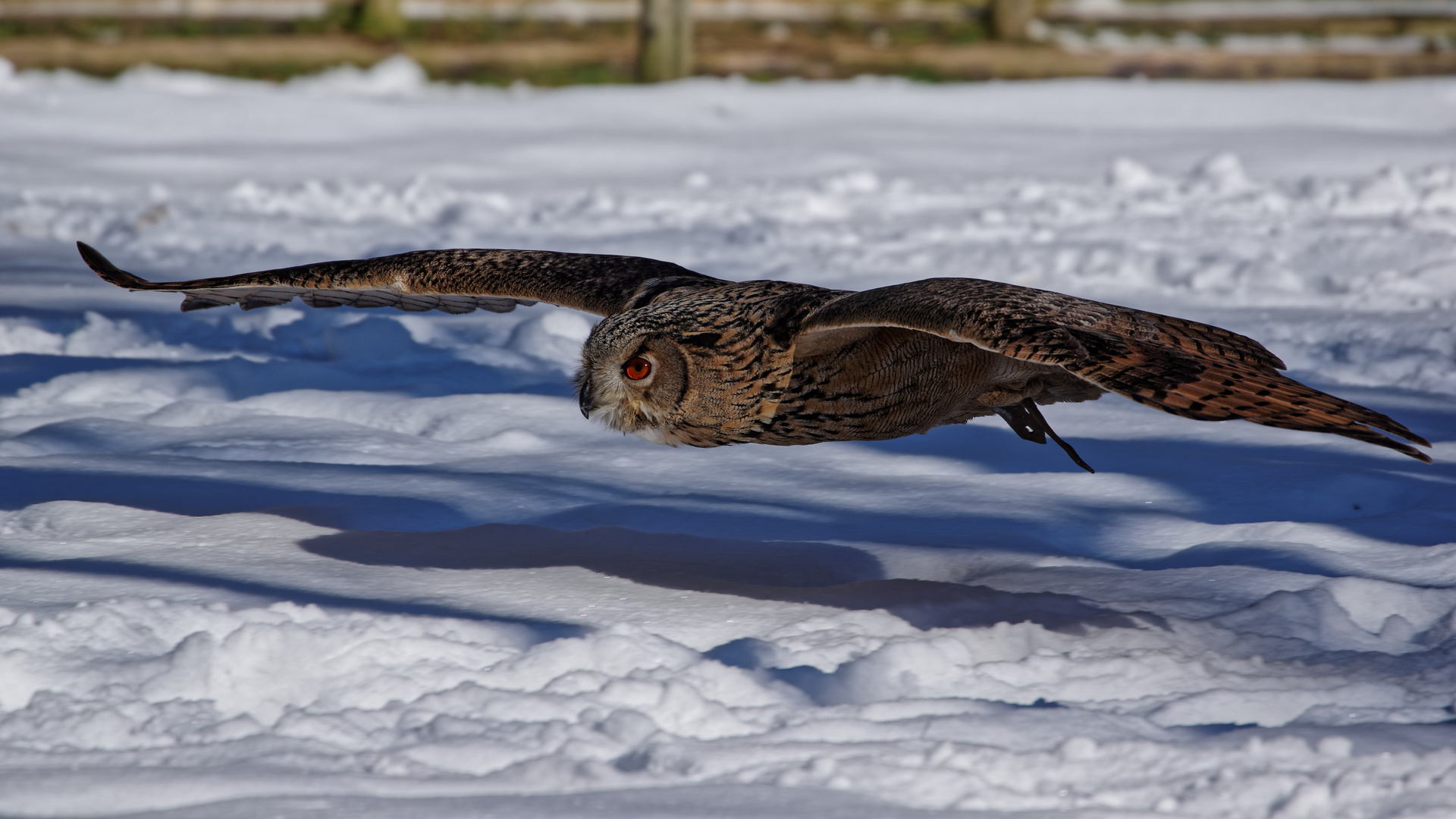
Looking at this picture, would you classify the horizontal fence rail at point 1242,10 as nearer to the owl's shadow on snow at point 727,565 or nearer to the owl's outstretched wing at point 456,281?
the owl's outstretched wing at point 456,281

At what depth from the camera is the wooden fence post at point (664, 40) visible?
1254 cm

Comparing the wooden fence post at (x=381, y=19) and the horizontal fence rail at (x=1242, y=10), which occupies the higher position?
the horizontal fence rail at (x=1242, y=10)

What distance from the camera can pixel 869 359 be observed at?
3.17m

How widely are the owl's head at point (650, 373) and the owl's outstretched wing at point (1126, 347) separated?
312 millimetres

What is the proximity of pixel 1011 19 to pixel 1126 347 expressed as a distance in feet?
46.3

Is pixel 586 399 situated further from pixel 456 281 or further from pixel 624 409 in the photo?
pixel 456 281

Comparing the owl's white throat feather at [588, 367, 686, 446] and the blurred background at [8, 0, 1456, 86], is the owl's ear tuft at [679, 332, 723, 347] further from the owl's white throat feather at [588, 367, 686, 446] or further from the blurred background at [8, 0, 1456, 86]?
the blurred background at [8, 0, 1456, 86]

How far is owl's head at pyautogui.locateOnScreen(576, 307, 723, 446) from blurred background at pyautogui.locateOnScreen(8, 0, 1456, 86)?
993 centimetres

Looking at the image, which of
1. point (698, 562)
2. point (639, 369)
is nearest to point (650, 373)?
point (639, 369)

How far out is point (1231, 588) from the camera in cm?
315

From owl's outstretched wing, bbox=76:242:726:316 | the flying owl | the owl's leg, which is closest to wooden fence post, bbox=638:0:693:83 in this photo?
owl's outstretched wing, bbox=76:242:726:316

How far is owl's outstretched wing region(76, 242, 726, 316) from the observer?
382 cm

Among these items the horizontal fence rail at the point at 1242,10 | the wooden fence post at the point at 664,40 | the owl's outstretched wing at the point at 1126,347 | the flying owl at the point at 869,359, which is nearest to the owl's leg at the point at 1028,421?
the flying owl at the point at 869,359

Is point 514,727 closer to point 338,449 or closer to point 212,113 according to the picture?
point 338,449
